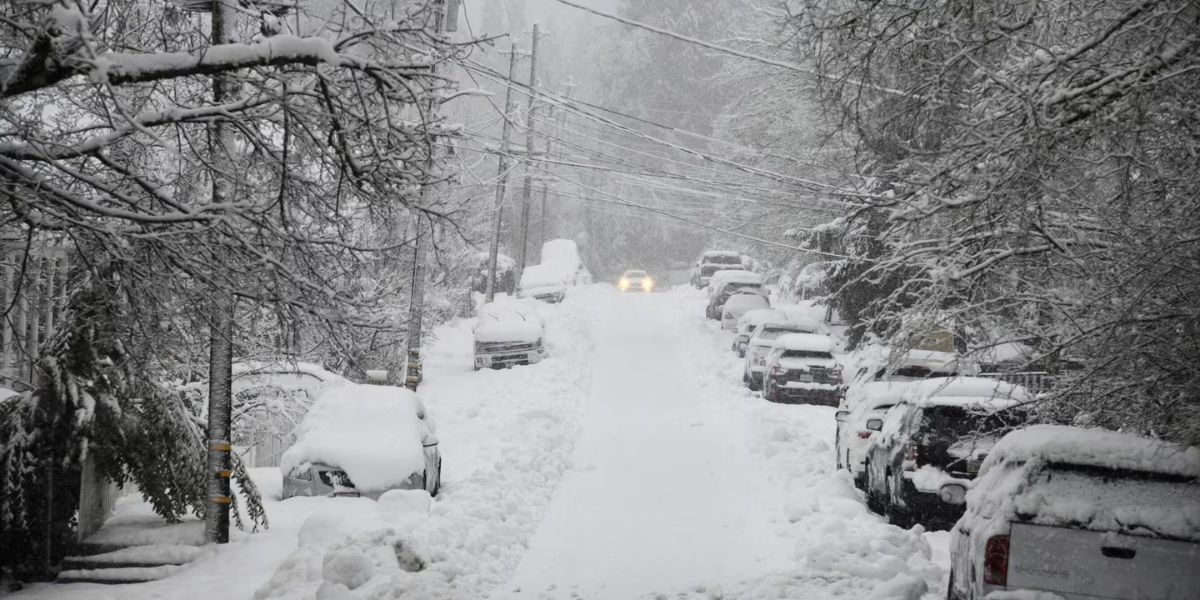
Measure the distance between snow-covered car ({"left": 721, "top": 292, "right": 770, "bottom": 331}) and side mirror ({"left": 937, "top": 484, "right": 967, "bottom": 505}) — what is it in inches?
1045

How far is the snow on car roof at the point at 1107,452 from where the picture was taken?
6.75m

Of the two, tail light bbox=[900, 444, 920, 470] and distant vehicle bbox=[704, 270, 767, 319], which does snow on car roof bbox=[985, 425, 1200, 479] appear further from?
distant vehicle bbox=[704, 270, 767, 319]

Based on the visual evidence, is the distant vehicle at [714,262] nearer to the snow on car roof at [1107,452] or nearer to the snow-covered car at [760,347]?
the snow-covered car at [760,347]

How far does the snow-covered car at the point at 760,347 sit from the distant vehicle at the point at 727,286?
43.9ft

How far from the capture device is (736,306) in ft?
127

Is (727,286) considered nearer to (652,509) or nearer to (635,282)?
(635,282)

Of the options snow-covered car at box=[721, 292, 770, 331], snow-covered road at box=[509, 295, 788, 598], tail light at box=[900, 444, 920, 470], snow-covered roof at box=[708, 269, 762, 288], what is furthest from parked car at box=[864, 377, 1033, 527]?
snow-covered roof at box=[708, 269, 762, 288]

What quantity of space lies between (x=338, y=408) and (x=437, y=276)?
20474 mm

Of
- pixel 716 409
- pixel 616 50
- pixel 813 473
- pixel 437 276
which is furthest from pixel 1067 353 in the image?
pixel 616 50

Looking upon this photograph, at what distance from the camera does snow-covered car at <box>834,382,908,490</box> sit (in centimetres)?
1452

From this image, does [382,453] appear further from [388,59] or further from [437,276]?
[437,276]

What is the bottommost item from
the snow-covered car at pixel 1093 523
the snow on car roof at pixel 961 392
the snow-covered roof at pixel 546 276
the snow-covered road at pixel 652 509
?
the snow-covered road at pixel 652 509

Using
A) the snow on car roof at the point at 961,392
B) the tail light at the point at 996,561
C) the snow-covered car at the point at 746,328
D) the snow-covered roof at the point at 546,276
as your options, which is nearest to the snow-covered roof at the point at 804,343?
the snow-covered car at the point at 746,328

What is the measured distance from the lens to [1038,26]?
9.59 m
